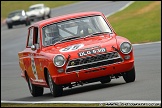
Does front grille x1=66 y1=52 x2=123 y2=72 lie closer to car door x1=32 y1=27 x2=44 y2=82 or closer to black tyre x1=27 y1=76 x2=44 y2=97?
car door x1=32 y1=27 x2=44 y2=82

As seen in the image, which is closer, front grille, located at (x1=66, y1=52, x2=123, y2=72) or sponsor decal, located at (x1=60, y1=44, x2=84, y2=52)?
front grille, located at (x1=66, y1=52, x2=123, y2=72)

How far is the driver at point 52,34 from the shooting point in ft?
44.1

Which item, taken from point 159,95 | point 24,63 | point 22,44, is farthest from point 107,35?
point 22,44

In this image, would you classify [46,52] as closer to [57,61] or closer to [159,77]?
[57,61]

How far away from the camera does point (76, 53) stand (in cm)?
1242

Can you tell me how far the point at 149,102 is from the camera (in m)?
9.30

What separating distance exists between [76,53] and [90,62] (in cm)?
30

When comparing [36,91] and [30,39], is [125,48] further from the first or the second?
[30,39]

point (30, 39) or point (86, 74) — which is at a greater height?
point (30, 39)

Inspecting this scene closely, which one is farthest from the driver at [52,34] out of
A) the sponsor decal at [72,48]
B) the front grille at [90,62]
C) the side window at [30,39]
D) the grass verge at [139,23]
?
the grass verge at [139,23]

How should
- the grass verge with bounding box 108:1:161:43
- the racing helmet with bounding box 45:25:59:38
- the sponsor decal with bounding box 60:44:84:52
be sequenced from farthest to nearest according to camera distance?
the grass verge with bounding box 108:1:161:43
the racing helmet with bounding box 45:25:59:38
the sponsor decal with bounding box 60:44:84:52

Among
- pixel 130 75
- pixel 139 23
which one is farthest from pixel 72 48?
pixel 139 23

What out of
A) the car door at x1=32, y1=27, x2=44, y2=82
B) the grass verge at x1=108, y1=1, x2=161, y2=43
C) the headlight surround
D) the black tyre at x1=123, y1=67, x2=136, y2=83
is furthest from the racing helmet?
the grass verge at x1=108, y1=1, x2=161, y2=43

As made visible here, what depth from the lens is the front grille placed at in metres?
12.4
